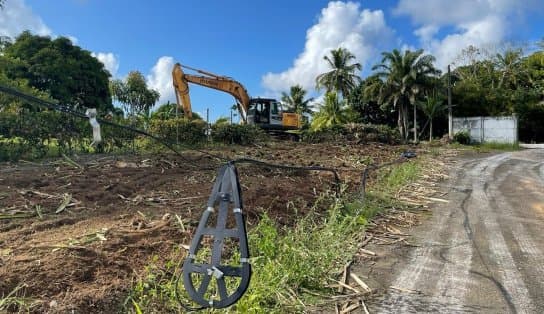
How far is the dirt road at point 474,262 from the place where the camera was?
140 inches

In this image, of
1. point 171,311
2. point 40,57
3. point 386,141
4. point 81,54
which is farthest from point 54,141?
point 81,54

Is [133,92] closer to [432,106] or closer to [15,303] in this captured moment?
[432,106]

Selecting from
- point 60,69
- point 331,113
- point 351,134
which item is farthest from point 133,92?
point 351,134

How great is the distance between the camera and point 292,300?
3416mm

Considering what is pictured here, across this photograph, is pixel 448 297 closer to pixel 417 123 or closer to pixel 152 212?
pixel 152 212

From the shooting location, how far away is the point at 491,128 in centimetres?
3003

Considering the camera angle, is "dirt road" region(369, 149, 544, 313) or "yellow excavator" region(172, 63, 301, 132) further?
"yellow excavator" region(172, 63, 301, 132)

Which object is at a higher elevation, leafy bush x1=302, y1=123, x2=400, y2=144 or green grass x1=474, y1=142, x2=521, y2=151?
leafy bush x1=302, y1=123, x2=400, y2=144

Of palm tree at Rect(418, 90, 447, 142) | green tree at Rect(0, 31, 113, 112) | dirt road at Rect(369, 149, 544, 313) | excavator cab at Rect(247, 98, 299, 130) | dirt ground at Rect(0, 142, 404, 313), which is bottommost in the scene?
dirt road at Rect(369, 149, 544, 313)

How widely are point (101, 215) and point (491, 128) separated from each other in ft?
99.5

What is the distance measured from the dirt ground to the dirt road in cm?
190

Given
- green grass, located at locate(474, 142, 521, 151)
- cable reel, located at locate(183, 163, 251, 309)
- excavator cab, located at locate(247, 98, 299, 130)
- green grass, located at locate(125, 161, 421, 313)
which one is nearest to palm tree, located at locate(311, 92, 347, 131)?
green grass, located at locate(474, 142, 521, 151)

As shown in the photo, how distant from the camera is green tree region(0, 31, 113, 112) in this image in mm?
29656

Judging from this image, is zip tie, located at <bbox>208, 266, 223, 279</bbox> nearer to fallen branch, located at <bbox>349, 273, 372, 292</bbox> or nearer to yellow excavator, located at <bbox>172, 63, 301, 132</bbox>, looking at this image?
fallen branch, located at <bbox>349, 273, 372, 292</bbox>
